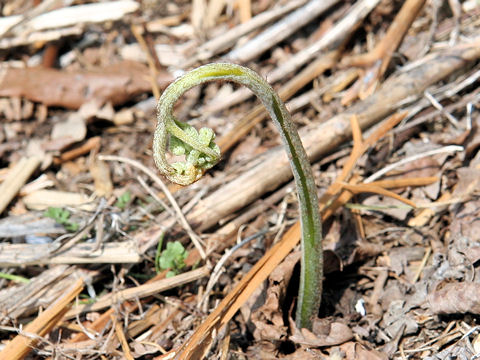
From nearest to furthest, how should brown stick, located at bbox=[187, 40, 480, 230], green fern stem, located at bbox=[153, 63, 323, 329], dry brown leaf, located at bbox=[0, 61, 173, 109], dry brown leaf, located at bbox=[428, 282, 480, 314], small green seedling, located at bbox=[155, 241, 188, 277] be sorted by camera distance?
green fern stem, located at bbox=[153, 63, 323, 329] < dry brown leaf, located at bbox=[428, 282, 480, 314] < small green seedling, located at bbox=[155, 241, 188, 277] < brown stick, located at bbox=[187, 40, 480, 230] < dry brown leaf, located at bbox=[0, 61, 173, 109]

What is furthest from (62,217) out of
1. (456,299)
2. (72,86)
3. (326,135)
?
(456,299)

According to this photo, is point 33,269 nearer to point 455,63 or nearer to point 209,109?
point 209,109

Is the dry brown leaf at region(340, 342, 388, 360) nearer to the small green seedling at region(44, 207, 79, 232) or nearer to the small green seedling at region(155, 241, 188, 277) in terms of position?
the small green seedling at region(155, 241, 188, 277)

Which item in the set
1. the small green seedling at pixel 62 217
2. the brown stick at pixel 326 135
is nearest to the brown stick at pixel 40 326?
the small green seedling at pixel 62 217

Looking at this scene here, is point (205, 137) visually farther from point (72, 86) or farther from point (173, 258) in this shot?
point (72, 86)

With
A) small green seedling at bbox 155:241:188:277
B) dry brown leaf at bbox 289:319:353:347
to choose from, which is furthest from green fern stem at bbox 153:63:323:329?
small green seedling at bbox 155:241:188:277
